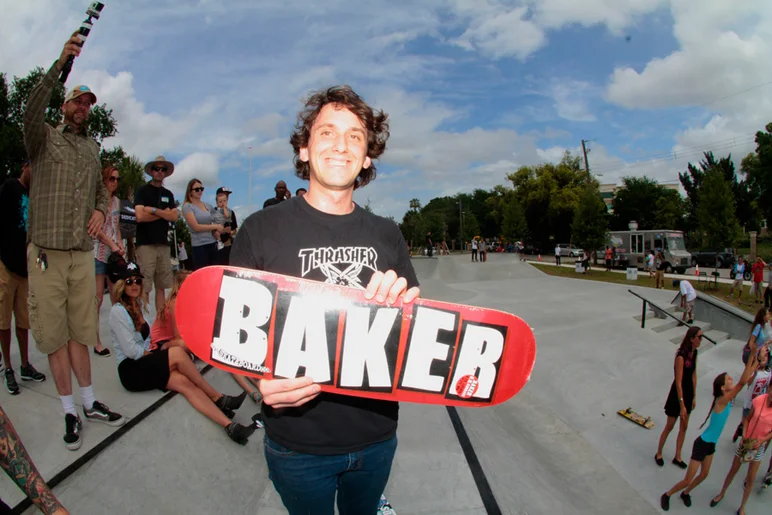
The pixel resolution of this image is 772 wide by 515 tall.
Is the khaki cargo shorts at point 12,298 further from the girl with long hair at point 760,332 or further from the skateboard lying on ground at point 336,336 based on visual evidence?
the girl with long hair at point 760,332

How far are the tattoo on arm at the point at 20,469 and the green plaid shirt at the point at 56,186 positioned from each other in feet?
6.35

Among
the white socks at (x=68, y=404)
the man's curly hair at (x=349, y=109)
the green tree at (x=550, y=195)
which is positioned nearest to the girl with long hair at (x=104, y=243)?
the white socks at (x=68, y=404)

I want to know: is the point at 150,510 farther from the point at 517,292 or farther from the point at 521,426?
the point at 517,292

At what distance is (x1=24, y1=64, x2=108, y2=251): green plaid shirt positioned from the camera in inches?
105

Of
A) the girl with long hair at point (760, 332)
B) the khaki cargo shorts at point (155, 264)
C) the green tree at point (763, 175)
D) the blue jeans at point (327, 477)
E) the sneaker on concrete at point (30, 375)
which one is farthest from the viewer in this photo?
the green tree at point (763, 175)

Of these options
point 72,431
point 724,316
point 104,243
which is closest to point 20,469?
point 72,431

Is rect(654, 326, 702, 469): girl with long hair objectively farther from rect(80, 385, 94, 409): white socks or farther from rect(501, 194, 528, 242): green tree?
rect(501, 194, 528, 242): green tree

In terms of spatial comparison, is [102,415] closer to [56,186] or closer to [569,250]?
[56,186]

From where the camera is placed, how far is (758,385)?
5.28 metres

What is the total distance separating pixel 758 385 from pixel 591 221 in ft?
69.1

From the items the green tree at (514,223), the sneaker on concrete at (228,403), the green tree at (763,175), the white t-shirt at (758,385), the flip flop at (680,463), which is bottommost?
the flip flop at (680,463)

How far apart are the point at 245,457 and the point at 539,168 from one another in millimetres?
50630

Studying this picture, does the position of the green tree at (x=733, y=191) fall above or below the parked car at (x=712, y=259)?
above

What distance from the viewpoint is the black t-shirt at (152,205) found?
4531 millimetres
